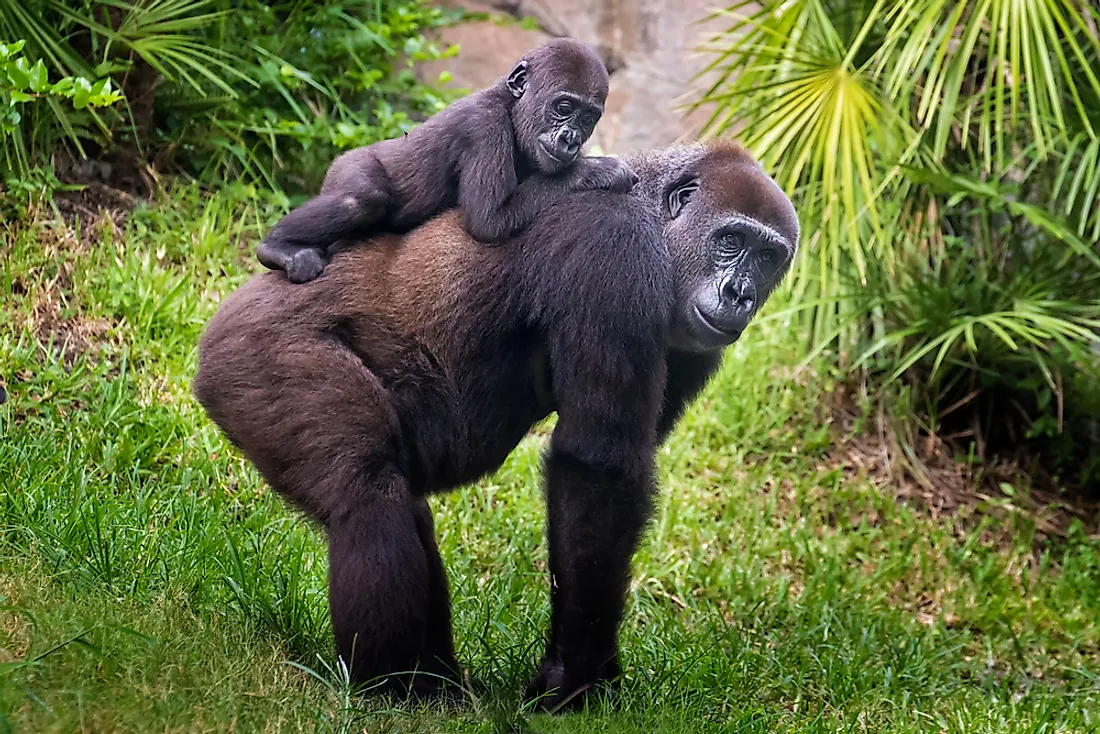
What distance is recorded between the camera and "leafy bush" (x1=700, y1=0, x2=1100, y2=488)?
619cm

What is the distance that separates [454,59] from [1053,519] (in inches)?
198

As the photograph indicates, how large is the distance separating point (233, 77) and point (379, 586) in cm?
424

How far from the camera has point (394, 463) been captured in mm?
3498

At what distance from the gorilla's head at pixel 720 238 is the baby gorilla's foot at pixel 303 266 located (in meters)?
1.11

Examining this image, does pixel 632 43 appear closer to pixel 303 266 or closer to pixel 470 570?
pixel 470 570

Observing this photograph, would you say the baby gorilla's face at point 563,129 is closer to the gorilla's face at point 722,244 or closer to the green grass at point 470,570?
the gorilla's face at point 722,244

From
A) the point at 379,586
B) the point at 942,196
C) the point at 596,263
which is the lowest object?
the point at 379,586

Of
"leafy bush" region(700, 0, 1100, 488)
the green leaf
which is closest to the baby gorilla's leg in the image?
the green leaf

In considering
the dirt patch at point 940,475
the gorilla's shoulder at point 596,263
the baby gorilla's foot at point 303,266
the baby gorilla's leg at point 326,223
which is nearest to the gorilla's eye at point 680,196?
the gorilla's shoulder at point 596,263

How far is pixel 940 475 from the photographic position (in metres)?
6.89

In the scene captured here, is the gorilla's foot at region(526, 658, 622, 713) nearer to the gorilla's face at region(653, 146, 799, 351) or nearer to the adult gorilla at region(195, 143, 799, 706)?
the adult gorilla at region(195, 143, 799, 706)

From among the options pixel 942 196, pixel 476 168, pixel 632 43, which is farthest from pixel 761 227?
pixel 632 43

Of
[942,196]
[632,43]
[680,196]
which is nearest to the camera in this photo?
[680,196]

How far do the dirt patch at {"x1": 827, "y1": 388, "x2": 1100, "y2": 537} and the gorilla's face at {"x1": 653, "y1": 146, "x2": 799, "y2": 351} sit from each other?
9.83 ft
